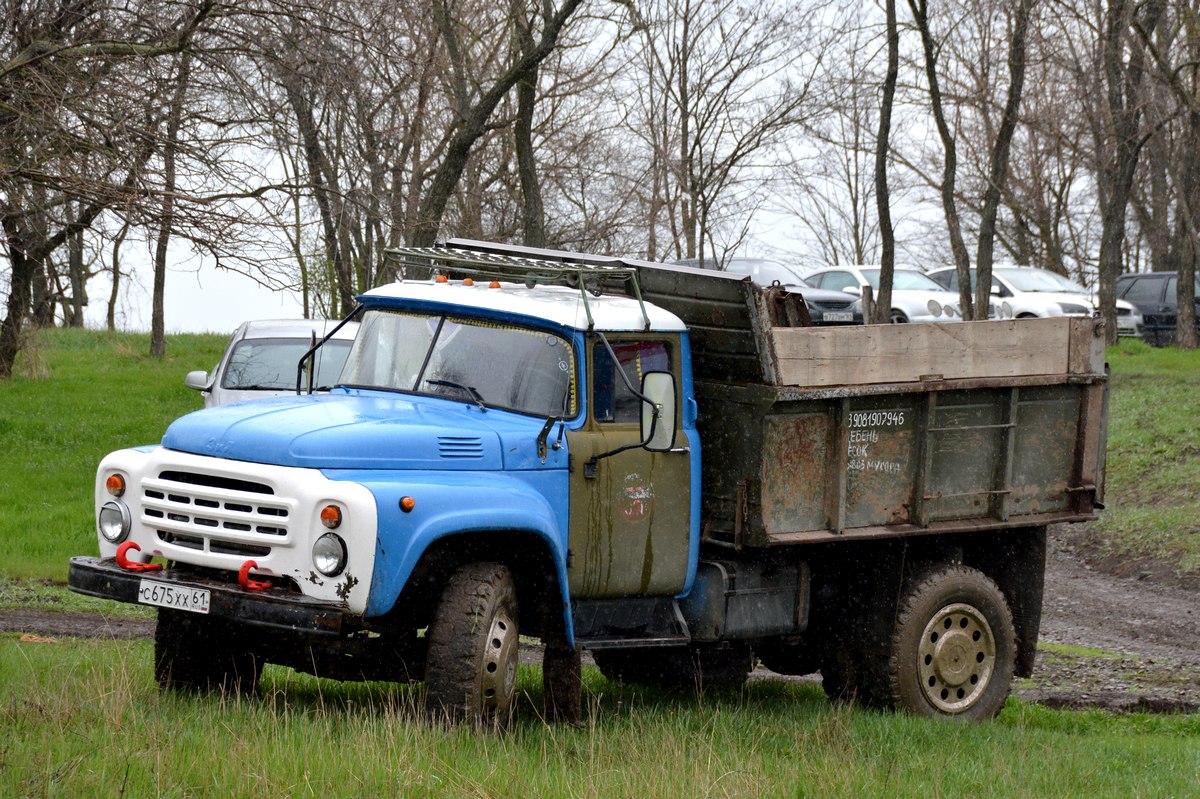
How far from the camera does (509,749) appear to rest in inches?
249

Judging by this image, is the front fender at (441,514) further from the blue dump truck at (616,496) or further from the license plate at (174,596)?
the license plate at (174,596)

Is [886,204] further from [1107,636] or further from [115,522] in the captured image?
[115,522]

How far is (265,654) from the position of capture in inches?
292

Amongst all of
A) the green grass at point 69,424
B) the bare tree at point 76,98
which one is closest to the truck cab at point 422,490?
the bare tree at point 76,98

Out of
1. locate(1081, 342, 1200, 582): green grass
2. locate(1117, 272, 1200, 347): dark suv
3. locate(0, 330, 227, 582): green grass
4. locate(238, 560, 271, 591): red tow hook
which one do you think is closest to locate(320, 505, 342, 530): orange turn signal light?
locate(238, 560, 271, 591): red tow hook

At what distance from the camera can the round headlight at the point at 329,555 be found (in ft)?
20.3

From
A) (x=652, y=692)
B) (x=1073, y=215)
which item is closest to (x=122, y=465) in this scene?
(x=652, y=692)

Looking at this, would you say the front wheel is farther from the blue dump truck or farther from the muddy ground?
the muddy ground

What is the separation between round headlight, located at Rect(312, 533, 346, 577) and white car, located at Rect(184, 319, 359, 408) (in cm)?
826

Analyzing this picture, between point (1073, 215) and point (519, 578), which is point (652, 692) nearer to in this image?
point (519, 578)

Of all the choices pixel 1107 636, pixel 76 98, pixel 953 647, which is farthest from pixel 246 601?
pixel 1107 636

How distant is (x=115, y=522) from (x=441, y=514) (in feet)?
5.29

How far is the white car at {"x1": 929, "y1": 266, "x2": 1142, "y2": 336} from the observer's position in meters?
28.8

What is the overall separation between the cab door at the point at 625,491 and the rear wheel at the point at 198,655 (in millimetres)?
1796
